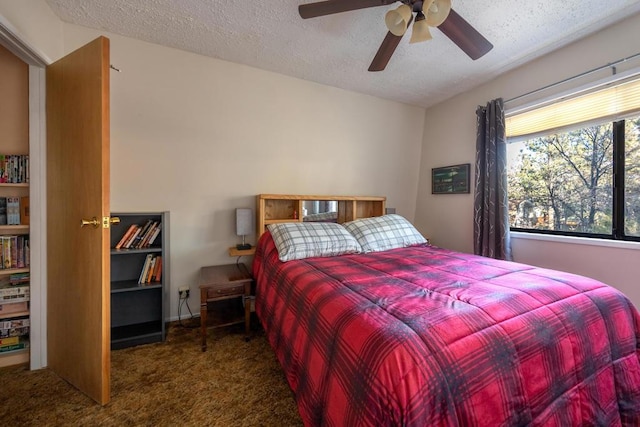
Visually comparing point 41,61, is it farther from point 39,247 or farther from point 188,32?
point 39,247

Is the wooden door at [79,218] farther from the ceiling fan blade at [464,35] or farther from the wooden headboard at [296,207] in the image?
the ceiling fan blade at [464,35]

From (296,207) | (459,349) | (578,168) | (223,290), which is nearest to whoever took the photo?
(459,349)

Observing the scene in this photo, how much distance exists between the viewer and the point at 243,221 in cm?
234

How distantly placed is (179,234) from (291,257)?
3.79 feet

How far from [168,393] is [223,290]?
2.19 feet

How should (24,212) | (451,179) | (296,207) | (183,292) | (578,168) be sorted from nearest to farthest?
(24,212) → (578,168) → (183,292) → (296,207) → (451,179)

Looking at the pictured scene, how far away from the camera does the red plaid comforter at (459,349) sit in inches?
30.2

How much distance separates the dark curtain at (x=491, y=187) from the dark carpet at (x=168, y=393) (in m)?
2.32

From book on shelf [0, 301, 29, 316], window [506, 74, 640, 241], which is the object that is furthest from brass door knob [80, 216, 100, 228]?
window [506, 74, 640, 241]

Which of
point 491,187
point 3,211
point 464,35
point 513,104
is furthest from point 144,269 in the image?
point 513,104

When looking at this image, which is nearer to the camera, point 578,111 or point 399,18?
point 399,18

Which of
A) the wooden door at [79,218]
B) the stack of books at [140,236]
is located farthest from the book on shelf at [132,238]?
the wooden door at [79,218]

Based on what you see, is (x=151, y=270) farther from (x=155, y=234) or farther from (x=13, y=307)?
(x=13, y=307)

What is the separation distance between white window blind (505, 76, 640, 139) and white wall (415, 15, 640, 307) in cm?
16
